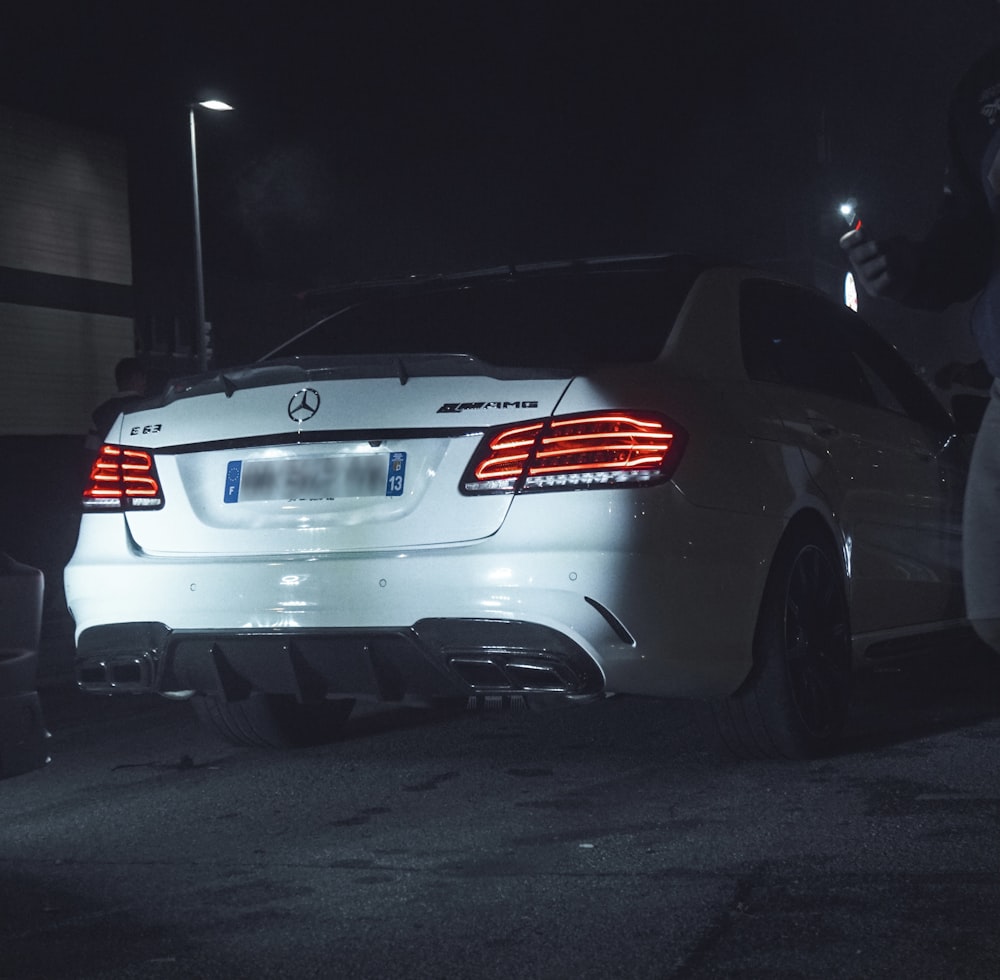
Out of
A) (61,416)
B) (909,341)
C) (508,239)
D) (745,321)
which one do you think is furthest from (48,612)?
(909,341)

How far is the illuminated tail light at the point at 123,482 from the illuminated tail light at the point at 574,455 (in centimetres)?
111

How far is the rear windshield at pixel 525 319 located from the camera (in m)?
5.29

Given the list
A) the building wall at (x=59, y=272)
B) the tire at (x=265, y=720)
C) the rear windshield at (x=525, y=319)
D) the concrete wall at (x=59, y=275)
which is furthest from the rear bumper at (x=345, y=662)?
the building wall at (x=59, y=272)

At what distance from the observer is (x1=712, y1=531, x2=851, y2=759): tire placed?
17.3 ft

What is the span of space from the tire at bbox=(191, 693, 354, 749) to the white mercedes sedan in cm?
5

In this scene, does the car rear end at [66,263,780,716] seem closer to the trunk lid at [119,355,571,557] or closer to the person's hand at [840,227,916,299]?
the trunk lid at [119,355,571,557]

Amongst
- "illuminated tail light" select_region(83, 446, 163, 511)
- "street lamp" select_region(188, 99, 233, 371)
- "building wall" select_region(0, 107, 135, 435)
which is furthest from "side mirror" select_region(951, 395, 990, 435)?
"street lamp" select_region(188, 99, 233, 371)

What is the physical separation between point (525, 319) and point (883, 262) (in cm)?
262

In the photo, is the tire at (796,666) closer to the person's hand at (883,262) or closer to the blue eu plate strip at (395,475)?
the blue eu plate strip at (395,475)

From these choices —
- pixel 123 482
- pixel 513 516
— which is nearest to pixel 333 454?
pixel 513 516

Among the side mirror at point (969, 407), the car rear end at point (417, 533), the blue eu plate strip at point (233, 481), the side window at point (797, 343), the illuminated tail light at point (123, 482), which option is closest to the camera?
the side mirror at point (969, 407)

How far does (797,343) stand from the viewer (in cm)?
603

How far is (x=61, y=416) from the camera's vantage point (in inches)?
1169

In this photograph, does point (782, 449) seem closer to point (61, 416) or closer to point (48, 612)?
point (48, 612)
